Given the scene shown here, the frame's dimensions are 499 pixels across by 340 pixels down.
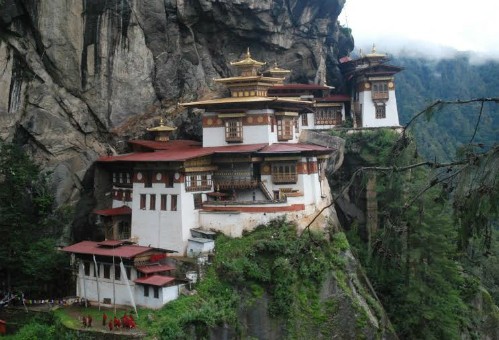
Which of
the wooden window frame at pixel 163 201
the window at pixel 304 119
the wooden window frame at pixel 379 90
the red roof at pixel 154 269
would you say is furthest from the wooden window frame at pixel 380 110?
the red roof at pixel 154 269

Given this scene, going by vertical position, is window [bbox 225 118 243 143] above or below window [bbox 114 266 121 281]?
above

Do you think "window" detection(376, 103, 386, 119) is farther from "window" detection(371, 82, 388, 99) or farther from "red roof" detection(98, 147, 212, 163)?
"red roof" detection(98, 147, 212, 163)

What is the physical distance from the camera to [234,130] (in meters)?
33.3

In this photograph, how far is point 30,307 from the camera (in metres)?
27.2

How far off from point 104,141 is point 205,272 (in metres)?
11.1

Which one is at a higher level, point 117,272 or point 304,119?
point 304,119

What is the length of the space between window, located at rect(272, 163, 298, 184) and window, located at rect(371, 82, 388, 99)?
14091 mm

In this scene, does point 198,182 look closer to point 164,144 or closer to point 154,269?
point 164,144

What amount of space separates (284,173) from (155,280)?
943cm

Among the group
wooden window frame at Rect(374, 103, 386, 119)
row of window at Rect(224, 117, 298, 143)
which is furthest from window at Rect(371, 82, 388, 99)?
row of window at Rect(224, 117, 298, 143)

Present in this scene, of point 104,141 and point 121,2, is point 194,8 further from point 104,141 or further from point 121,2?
point 104,141

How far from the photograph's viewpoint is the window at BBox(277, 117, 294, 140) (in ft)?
112

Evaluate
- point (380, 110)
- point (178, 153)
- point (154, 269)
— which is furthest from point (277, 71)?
point (154, 269)

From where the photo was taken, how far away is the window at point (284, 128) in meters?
34.2
